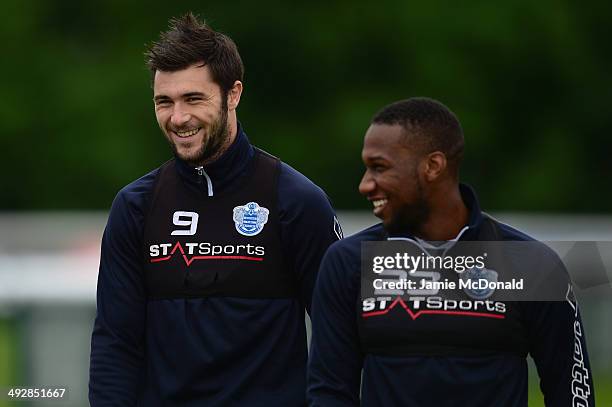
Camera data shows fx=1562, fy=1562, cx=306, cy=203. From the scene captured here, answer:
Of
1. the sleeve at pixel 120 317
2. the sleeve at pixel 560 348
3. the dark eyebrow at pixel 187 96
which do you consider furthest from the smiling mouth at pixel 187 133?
the sleeve at pixel 560 348

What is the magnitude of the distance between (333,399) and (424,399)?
0.28m

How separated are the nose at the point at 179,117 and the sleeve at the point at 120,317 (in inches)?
13.3

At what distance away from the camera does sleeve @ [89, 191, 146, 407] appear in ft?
17.0

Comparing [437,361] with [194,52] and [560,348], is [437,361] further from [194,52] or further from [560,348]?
[194,52]

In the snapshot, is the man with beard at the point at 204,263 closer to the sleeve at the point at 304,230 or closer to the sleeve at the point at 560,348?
the sleeve at the point at 304,230

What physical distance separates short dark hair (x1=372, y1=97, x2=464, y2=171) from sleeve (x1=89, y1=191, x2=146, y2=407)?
1135 mm

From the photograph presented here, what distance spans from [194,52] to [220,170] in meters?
0.41

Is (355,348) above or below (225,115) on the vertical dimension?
below

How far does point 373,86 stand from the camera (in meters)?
21.0

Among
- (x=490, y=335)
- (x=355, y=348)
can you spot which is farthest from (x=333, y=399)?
(x=490, y=335)

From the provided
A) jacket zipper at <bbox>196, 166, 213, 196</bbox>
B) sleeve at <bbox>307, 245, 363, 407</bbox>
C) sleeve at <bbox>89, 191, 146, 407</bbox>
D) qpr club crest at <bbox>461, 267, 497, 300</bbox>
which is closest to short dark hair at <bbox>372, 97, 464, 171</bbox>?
qpr club crest at <bbox>461, 267, 497, 300</bbox>

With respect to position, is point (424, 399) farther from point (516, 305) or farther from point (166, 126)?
point (166, 126)

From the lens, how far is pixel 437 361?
4.43 m

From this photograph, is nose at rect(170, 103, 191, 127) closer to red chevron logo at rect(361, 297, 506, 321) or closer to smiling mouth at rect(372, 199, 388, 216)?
smiling mouth at rect(372, 199, 388, 216)
